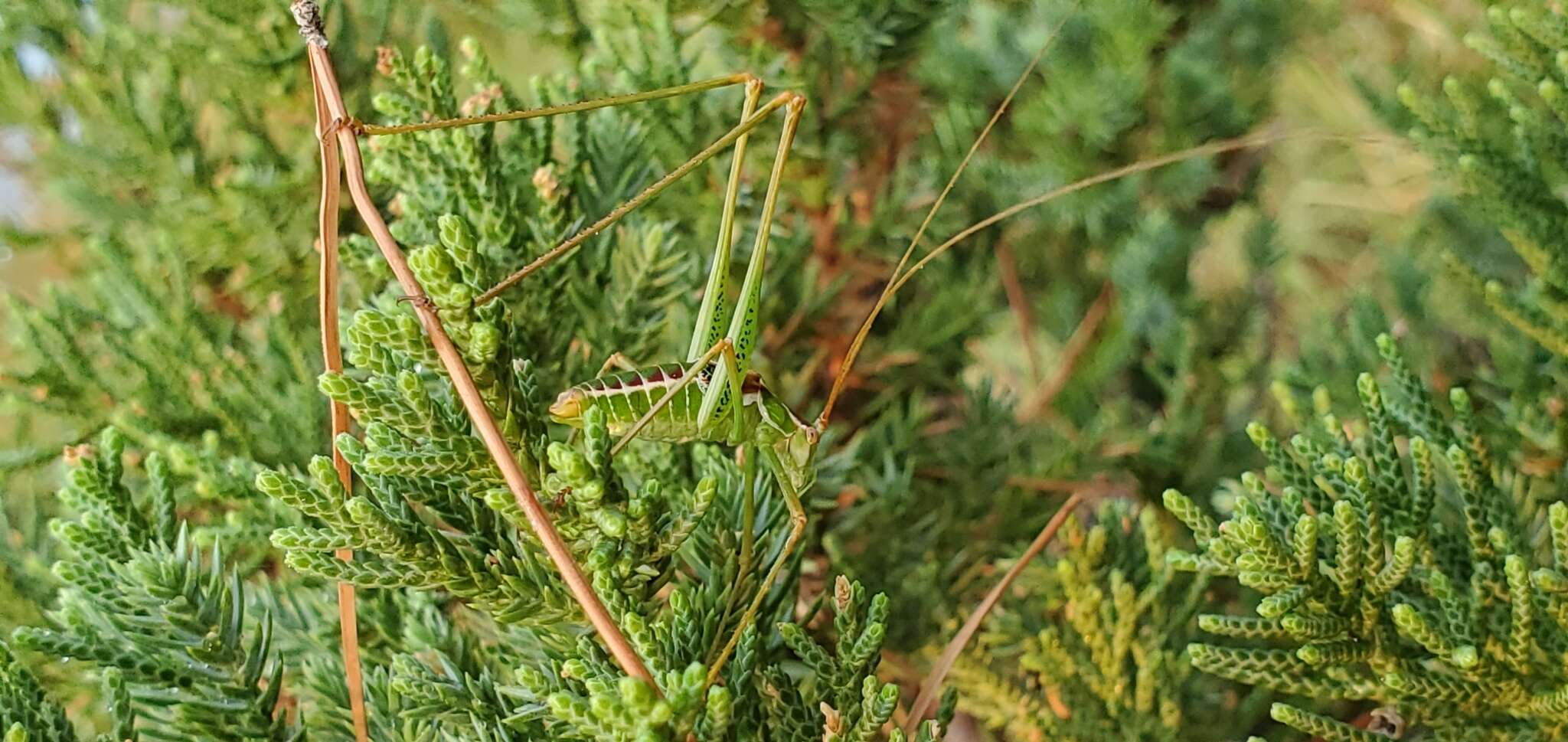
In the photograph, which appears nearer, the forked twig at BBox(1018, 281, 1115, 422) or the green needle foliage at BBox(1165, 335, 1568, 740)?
the green needle foliage at BBox(1165, 335, 1568, 740)

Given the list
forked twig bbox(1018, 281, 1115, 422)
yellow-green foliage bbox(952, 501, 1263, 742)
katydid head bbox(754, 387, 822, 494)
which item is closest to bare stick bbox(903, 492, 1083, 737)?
yellow-green foliage bbox(952, 501, 1263, 742)

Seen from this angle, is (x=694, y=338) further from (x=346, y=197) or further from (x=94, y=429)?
(x=94, y=429)

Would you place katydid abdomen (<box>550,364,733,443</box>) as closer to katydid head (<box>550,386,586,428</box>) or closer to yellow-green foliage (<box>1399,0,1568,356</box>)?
katydid head (<box>550,386,586,428</box>)

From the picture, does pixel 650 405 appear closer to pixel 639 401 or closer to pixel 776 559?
pixel 639 401

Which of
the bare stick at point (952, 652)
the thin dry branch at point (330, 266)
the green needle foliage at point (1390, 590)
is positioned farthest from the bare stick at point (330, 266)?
the green needle foliage at point (1390, 590)

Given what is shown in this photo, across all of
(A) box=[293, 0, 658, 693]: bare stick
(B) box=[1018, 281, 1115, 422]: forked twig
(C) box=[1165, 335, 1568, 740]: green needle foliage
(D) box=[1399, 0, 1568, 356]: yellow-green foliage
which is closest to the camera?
(A) box=[293, 0, 658, 693]: bare stick

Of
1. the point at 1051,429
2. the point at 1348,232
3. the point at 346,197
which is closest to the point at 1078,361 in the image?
the point at 1051,429
